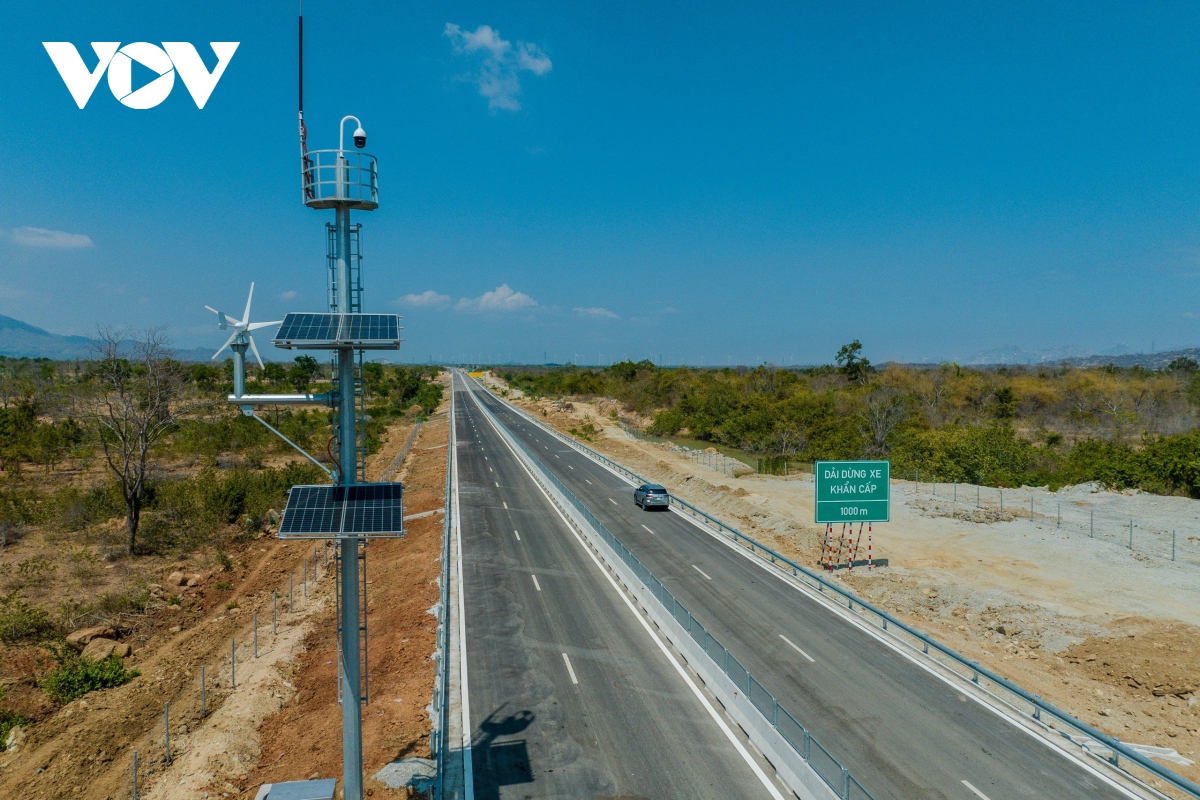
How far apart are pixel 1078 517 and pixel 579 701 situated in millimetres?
42103

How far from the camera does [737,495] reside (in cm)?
4922

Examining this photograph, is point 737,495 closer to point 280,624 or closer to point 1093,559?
point 1093,559

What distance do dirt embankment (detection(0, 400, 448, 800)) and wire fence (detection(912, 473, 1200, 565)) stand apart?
38.5m

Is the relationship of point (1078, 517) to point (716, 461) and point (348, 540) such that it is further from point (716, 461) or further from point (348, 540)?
point (348, 540)

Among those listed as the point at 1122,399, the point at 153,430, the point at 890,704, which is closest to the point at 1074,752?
the point at 890,704

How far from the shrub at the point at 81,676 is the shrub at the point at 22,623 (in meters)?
2.66

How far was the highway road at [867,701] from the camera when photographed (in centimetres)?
1420

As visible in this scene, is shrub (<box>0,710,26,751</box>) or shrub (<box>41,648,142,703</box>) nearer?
shrub (<box>0,710,26,751</box>)

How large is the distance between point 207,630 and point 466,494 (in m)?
20.8

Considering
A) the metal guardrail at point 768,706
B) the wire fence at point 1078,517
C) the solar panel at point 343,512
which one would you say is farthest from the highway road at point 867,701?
the wire fence at point 1078,517

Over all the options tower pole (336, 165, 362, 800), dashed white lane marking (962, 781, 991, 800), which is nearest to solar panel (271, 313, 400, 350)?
tower pole (336, 165, 362, 800)

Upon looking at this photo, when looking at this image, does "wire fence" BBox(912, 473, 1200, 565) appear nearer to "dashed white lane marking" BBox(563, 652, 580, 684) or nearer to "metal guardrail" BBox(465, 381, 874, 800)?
"metal guardrail" BBox(465, 381, 874, 800)

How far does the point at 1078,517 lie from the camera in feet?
144

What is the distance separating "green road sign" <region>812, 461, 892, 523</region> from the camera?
3086 cm
